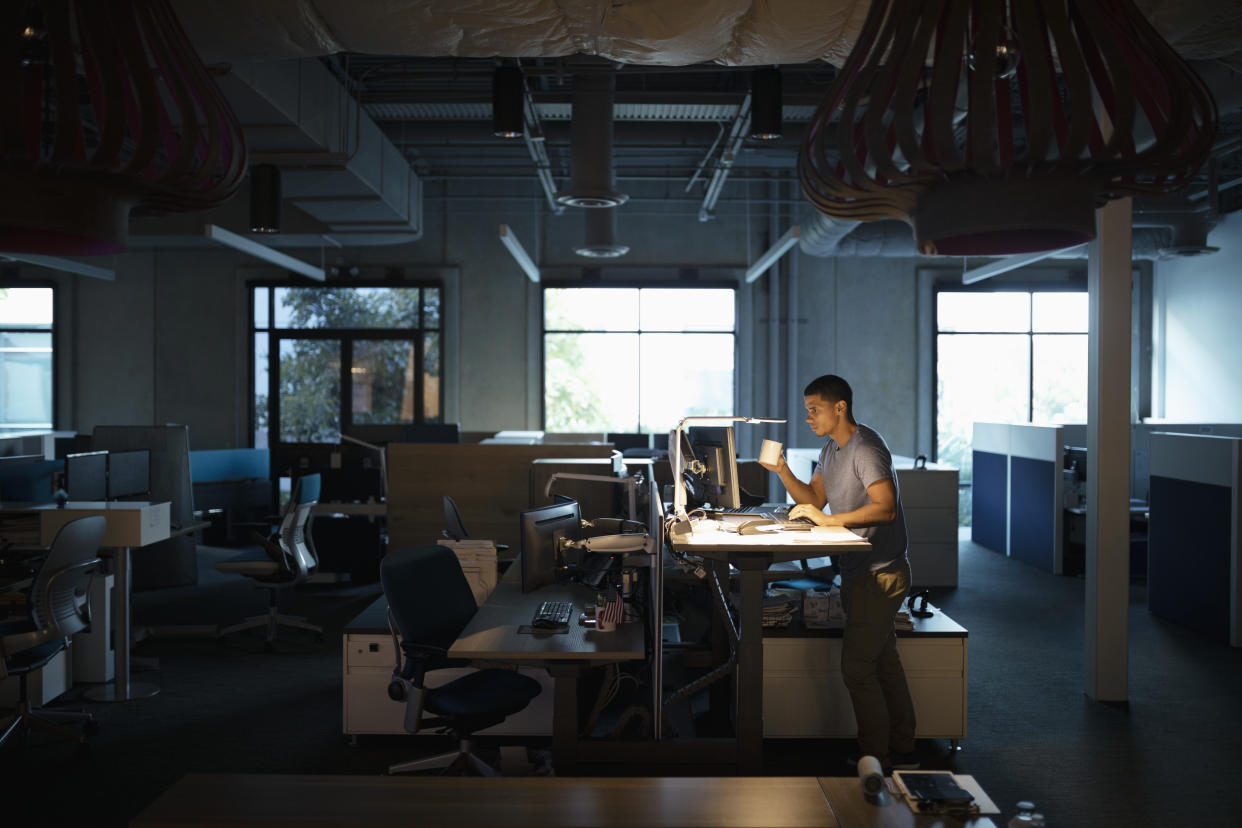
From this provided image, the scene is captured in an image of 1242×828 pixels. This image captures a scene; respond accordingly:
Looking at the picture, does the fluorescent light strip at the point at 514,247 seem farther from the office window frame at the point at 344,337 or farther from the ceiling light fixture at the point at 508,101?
the office window frame at the point at 344,337

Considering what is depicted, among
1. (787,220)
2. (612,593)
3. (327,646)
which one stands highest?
(787,220)

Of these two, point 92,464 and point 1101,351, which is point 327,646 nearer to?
point 92,464

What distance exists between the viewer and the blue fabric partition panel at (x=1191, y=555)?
6281 millimetres

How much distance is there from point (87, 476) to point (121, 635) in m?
1.70

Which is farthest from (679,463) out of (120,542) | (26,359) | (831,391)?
(26,359)

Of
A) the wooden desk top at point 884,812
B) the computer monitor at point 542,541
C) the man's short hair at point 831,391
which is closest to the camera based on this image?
the wooden desk top at point 884,812

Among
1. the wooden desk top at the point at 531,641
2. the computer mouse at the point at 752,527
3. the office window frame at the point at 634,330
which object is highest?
the office window frame at the point at 634,330

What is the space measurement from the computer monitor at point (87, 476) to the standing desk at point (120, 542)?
0.89 metres

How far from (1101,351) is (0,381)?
12.8m

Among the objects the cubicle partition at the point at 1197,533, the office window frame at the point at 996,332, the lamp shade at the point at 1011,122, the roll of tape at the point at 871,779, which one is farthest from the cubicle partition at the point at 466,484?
the office window frame at the point at 996,332

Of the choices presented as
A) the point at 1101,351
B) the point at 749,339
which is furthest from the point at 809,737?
the point at 749,339

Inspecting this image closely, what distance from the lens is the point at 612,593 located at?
3.74 m

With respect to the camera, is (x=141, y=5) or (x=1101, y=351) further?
(x=1101, y=351)

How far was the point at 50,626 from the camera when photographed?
423 cm
